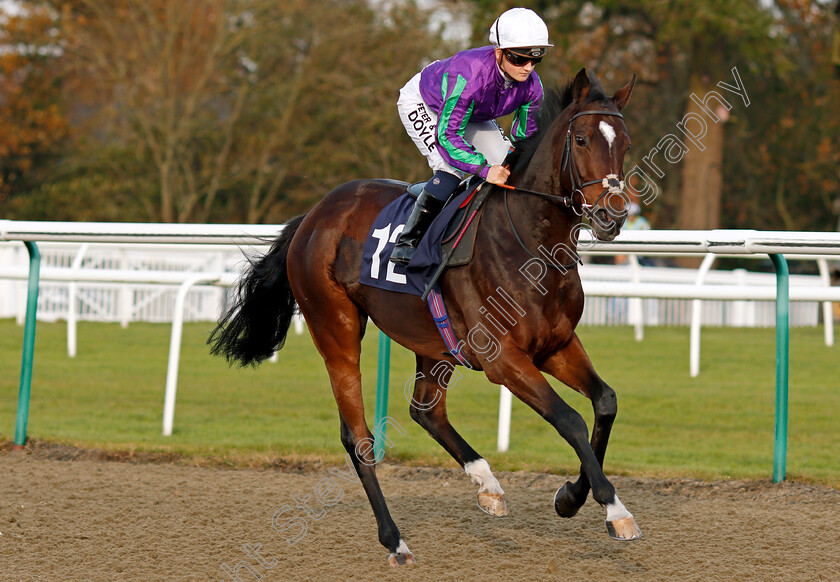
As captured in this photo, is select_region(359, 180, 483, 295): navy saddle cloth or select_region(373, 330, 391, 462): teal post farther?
select_region(373, 330, 391, 462): teal post

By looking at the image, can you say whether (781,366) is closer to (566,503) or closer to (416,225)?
(566,503)

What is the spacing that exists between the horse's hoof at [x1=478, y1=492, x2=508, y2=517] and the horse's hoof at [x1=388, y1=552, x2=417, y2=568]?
0.46m

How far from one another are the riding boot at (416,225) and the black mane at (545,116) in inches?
13.6

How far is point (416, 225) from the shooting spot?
12.8ft

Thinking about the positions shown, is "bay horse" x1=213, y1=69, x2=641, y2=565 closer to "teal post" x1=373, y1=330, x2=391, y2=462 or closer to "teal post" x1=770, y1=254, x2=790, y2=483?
"teal post" x1=373, y1=330, x2=391, y2=462

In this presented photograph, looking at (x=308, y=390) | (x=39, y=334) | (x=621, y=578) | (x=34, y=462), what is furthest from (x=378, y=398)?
(x=39, y=334)

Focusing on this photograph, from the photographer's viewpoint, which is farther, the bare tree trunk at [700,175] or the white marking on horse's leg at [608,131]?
the bare tree trunk at [700,175]

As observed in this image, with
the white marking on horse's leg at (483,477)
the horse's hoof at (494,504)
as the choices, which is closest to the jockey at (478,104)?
the white marking on horse's leg at (483,477)

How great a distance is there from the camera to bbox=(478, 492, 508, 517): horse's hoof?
3850 mm

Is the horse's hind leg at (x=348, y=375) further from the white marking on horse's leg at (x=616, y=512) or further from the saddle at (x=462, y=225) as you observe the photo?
the white marking on horse's leg at (x=616, y=512)

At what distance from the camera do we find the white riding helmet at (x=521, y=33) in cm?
362

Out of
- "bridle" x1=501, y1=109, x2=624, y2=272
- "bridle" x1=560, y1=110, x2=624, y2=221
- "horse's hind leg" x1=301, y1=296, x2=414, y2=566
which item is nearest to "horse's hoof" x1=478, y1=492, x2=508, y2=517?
"horse's hind leg" x1=301, y1=296, x2=414, y2=566

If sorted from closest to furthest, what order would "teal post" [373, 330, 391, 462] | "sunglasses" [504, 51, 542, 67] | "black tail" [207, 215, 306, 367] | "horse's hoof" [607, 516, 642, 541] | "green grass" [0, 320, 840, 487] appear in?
"horse's hoof" [607, 516, 642, 541], "sunglasses" [504, 51, 542, 67], "black tail" [207, 215, 306, 367], "teal post" [373, 330, 391, 462], "green grass" [0, 320, 840, 487]

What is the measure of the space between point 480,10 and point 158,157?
22.3 feet
